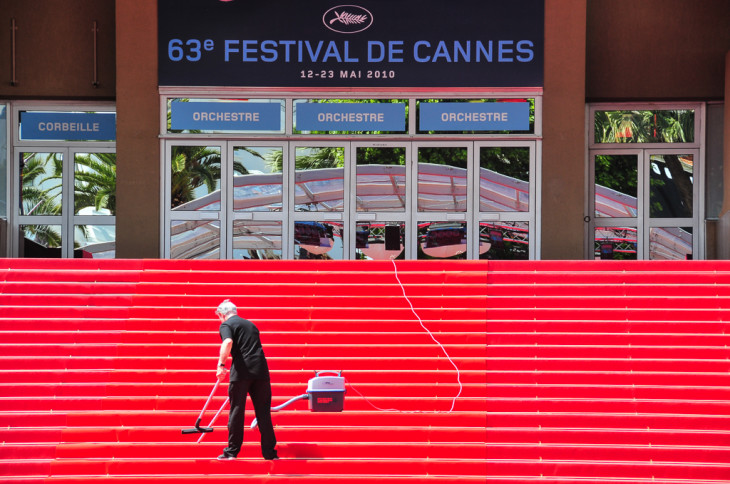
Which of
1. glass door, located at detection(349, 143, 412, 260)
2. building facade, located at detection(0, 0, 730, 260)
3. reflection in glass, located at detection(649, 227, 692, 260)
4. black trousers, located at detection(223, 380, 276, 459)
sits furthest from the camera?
reflection in glass, located at detection(649, 227, 692, 260)

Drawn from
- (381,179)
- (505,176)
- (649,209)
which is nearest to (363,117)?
(381,179)

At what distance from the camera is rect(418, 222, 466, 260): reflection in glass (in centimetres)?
1477

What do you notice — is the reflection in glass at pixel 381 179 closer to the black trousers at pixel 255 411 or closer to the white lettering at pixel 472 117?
the white lettering at pixel 472 117

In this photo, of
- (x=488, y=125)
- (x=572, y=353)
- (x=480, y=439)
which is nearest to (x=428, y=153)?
(x=488, y=125)

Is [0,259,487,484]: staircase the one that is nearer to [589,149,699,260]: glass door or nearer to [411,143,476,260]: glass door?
[411,143,476,260]: glass door

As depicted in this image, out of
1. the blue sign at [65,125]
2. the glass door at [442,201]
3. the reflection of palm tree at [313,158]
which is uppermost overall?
the blue sign at [65,125]

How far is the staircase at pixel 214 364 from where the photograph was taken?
843cm

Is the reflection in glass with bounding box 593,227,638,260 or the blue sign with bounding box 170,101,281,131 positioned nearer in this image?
the blue sign with bounding box 170,101,281,131

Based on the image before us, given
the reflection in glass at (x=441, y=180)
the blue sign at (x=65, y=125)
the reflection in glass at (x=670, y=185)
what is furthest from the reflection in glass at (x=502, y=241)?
the blue sign at (x=65, y=125)

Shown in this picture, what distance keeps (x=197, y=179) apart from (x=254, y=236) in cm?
131

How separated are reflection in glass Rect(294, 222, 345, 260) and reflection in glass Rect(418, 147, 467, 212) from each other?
1.44m

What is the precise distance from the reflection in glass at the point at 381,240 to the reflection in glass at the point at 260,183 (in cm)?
143

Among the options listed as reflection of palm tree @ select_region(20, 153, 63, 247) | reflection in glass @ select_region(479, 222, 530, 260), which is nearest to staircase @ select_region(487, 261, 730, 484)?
reflection in glass @ select_region(479, 222, 530, 260)

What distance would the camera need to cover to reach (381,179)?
14.9 m
